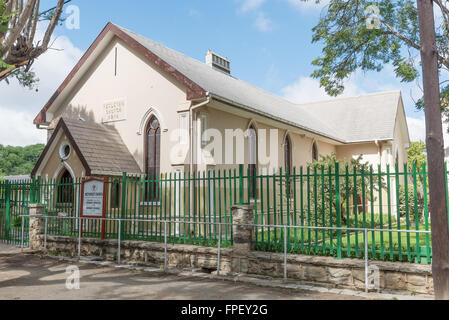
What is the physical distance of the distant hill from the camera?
82.2m

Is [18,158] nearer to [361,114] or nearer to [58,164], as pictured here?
[361,114]

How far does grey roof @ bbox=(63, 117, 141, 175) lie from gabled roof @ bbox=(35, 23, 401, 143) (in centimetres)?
328

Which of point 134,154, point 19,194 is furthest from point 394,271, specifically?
point 19,194

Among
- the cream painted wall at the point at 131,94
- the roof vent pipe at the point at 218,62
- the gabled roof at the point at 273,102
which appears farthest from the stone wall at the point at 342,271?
the roof vent pipe at the point at 218,62

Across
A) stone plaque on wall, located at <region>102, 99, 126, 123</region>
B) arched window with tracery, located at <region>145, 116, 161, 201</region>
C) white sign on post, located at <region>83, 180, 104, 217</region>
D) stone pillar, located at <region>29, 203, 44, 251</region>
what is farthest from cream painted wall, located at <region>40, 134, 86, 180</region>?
arched window with tracery, located at <region>145, 116, 161, 201</region>

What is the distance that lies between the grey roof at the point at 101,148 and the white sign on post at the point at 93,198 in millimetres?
1402

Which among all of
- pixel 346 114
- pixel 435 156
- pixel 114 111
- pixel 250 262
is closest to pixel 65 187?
pixel 114 111

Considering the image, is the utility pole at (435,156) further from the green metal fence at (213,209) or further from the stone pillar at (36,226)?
the stone pillar at (36,226)

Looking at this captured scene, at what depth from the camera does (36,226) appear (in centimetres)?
1211

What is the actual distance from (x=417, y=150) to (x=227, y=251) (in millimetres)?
53979

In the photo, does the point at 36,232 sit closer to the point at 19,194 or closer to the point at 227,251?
the point at 19,194

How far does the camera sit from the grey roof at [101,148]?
508 inches

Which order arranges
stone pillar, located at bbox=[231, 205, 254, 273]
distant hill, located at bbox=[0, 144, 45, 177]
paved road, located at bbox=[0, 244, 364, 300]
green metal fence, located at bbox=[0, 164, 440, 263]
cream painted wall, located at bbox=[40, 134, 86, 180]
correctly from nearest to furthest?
paved road, located at bbox=[0, 244, 364, 300] < green metal fence, located at bbox=[0, 164, 440, 263] < stone pillar, located at bbox=[231, 205, 254, 273] < cream painted wall, located at bbox=[40, 134, 86, 180] < distant hill, located at bbox=[0, 144, 45, 177]

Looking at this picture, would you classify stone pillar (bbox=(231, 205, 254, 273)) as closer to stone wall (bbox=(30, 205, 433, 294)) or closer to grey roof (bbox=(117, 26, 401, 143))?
stone wall (bbox=(30, 205, 433, 294))
